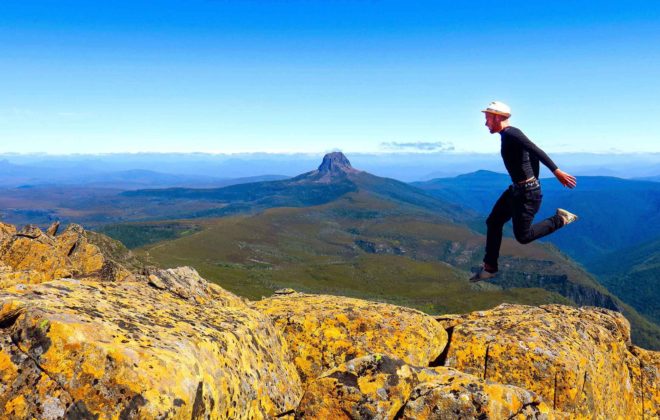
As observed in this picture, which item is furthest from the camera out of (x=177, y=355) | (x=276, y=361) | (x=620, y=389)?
(x=620, y=389)

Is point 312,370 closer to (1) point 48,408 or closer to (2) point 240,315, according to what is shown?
(2) point 240,315

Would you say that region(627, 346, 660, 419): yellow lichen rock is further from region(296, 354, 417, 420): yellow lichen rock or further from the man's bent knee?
region(296, 354, 417, 420): yellow lichen rock

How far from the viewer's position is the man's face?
1491 cm

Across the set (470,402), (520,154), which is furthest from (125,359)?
(520,154)

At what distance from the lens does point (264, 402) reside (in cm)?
1105

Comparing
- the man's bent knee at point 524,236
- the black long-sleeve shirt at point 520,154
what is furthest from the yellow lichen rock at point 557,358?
the black long-sleeve shirt at point 520,154

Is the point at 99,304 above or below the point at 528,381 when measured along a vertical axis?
above

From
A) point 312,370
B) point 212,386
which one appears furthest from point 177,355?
point 312,370

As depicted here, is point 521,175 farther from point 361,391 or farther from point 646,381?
point 646,381

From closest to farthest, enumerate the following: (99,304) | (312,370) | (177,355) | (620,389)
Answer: (177,355) → (99,304) → (312,370) → (620,389)

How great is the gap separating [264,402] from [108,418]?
4410mm

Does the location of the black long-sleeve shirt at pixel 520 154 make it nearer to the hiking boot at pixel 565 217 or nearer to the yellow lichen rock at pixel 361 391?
the hiking boot at pixel 565 217

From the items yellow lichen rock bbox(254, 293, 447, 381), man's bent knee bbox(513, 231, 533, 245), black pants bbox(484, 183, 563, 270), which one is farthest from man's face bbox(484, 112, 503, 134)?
yellow lichen rock bbox(254, 293, 447, 381)

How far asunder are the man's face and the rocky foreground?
744 centimetres
